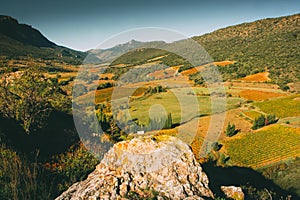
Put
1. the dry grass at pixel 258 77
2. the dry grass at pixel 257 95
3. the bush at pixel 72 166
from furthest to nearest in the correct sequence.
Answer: the dry grass at pixel 258 77
the dry grass at pixel 257 95
the bush at pixel 72 166

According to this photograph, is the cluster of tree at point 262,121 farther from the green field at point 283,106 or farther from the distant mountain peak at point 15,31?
the distant mountain peak at point 15,31

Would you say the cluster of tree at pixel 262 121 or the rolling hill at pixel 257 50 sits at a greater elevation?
the rolling hill at pixel 257 50

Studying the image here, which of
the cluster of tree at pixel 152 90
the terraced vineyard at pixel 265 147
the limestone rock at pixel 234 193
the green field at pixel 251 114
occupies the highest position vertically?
the limestone rock at pixel 234 193

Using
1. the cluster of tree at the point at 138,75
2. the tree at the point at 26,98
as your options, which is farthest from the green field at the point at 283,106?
the tree at the point at 26,98

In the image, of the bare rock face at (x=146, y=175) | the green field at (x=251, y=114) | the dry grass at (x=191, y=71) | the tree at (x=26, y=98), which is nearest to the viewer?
the bare rock face at (x=146, y=175)

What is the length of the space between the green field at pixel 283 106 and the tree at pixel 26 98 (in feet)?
123

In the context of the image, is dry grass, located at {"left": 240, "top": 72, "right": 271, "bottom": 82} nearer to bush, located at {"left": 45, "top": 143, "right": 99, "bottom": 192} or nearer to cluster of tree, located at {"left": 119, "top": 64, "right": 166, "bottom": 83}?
cluster of tree, located at {"left": 119, "top": 64, "right": 166, "bottom": 83}

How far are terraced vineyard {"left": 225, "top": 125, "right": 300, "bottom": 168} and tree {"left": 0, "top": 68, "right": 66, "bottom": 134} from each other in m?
19.3

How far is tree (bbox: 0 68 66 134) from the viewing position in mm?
15344

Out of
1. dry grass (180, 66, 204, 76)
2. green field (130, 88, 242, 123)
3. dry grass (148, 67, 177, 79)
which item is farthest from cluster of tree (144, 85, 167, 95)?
dry grass (180, 66, 204, 76)

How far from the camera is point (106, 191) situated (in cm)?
606

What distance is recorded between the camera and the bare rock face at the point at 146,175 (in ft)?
20.2

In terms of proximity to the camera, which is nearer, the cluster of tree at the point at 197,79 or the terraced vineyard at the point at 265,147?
the terraced vineyard at the point at 265,147

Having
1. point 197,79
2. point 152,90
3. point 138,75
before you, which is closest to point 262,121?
point 152,90
